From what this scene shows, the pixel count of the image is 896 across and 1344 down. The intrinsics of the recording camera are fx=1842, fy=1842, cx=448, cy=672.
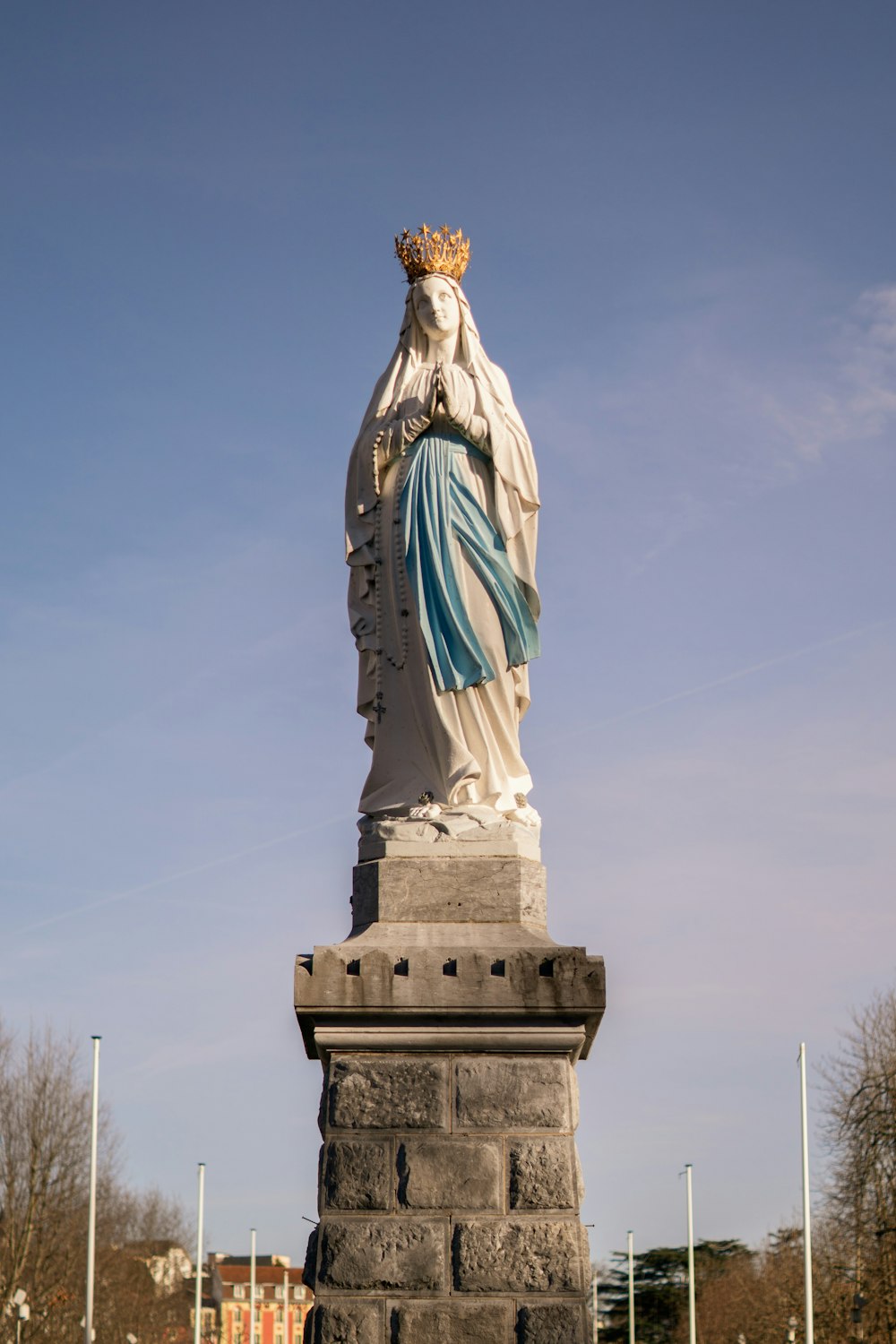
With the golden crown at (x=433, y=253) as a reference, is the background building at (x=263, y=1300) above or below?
below

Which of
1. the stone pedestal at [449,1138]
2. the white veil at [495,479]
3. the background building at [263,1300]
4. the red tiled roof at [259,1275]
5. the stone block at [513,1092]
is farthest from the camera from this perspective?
the red tiled roof at [259,1275]

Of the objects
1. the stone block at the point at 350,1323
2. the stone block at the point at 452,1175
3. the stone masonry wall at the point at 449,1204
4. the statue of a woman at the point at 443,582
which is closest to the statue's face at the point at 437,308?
the statue of a woman at the point at 443,582

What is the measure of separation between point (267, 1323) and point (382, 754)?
317 feet

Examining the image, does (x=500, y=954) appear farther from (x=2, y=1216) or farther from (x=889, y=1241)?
(x=2, y=1216)

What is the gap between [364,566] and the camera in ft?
36.7

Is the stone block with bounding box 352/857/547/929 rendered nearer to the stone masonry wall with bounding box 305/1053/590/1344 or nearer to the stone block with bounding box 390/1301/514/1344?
the stone masonry wall with bounding box 305/1053/590/1344

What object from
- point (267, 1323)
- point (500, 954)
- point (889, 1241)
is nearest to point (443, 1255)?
point (500, 954)

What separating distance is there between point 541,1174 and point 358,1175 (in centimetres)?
92

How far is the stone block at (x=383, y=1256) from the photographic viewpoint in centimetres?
903

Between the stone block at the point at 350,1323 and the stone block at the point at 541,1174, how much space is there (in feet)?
2.84

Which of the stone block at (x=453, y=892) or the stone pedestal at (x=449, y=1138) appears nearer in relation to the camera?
the stone pedestal at (x=449, y=1138)

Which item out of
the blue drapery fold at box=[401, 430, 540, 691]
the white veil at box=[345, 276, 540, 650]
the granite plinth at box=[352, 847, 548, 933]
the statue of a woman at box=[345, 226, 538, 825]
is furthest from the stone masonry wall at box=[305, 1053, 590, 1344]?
the white veil at box=[345, 276, 540, 650]

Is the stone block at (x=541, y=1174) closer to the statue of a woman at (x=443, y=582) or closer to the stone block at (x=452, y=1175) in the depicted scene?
the stone block at (x=452, y=1175)

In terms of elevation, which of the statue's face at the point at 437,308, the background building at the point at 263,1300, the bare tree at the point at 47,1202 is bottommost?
the background building at the point at 263,1300
